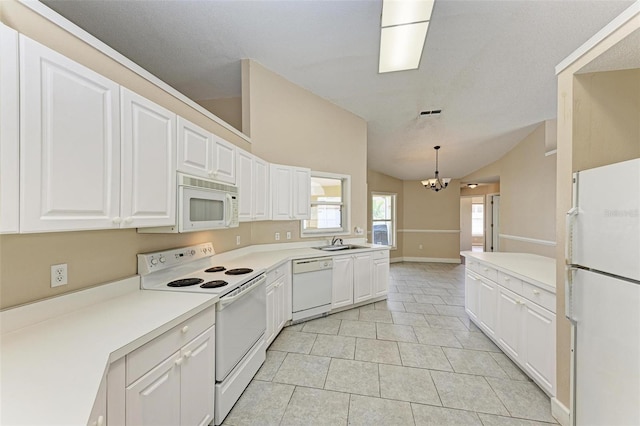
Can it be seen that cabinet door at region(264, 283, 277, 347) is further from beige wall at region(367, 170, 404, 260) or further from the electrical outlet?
beige wall at region(367, 170, 404, 260)

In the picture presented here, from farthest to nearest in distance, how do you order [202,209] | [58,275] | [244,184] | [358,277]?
[358,277], [244,184], [202,209], [58,275]

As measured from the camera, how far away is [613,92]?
178 cm

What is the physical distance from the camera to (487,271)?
2.95 metres

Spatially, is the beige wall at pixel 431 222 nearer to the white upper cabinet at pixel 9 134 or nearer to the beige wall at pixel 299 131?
the beige wall at pixel 299 131

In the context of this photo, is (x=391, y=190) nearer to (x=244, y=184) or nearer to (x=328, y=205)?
(x=328, y=205)

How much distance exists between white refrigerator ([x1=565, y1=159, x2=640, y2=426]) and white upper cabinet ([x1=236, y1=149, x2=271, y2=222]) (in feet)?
8.97

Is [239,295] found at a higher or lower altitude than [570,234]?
lower

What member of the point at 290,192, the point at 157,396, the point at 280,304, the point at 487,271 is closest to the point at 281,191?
the point at 290,192

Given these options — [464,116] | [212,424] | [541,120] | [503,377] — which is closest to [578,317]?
[503,377]

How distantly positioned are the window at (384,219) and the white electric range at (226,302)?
5.70m

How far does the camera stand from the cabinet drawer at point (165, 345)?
1.12 meters

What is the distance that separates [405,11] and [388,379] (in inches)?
121

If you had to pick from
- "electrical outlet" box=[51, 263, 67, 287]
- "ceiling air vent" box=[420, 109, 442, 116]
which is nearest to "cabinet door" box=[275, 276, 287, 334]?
"electrical outlet" box=[51, 263, 67, 287]

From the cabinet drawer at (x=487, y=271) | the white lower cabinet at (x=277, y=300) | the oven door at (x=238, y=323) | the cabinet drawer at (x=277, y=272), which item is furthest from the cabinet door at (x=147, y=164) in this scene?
the cabinet drawer at (x=487, y=271)
